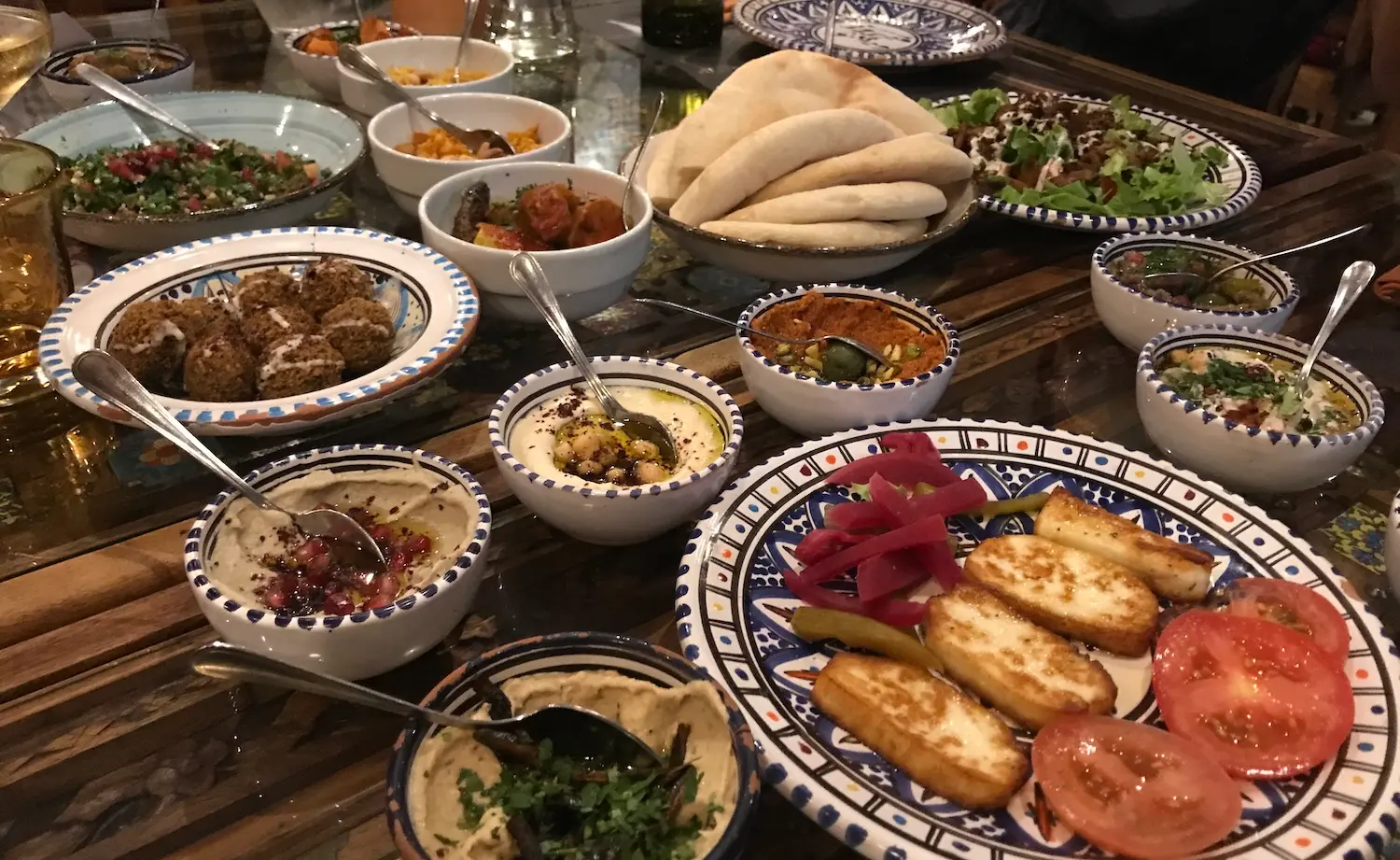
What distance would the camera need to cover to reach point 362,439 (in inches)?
72.4

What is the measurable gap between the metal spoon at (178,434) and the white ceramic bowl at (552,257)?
27.8 inches

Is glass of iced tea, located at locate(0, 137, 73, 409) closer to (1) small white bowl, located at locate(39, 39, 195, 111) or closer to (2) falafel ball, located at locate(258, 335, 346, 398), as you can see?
(2) falafel ball, located at locate(258, 335, 346, 398)

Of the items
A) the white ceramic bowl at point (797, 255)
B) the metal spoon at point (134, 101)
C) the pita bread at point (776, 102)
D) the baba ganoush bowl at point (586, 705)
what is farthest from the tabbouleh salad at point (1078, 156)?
the metal spoon at point (134, 101)

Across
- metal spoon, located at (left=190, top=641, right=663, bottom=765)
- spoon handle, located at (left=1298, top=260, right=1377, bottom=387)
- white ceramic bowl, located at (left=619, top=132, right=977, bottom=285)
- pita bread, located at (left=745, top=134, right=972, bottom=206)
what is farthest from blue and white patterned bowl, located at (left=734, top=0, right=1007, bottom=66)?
metal spoon, located at (left=190, top=641, right=663, bottom=765)

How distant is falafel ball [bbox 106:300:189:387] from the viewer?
5.60 feet

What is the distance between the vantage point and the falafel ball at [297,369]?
168cm

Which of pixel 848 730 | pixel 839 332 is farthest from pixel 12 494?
pixel 839 332

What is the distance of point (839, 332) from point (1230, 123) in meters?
2.31

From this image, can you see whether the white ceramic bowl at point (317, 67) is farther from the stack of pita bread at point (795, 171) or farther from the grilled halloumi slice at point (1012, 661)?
the grilled halloumi slice at point (1012, 661)

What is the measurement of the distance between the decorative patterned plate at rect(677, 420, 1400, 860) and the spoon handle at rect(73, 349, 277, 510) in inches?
30.9

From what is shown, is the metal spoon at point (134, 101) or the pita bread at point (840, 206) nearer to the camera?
the pita bread at point (840, 206)

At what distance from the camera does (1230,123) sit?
11.3ft

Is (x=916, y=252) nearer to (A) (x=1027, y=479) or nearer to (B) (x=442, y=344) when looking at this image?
(A) (x=1027, y=479)

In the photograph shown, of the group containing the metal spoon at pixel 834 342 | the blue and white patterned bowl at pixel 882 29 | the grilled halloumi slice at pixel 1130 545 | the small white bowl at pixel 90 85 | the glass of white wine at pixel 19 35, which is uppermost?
the glass of white wine at pixel 19 35
